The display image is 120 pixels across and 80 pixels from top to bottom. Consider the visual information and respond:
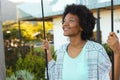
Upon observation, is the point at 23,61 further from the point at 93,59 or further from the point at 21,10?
the point at 21,10

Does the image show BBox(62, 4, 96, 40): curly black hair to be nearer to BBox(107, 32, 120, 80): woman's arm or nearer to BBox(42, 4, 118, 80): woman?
BBox(42, 4, 118, 80): woman

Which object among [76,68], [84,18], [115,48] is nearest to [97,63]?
[76,68]

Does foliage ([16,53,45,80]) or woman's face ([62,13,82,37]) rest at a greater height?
woman's face ([62,13,82,37])

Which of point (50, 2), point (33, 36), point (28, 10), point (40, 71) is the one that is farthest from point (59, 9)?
point (33, 36)

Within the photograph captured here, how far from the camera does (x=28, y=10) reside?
23.8 meters

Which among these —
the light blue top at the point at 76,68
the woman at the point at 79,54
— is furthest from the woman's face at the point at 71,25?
the light blue top at the point at 76,68

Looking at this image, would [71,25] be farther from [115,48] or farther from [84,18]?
[115,48]

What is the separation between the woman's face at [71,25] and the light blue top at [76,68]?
15cm

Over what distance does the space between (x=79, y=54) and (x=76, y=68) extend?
11 centimetres

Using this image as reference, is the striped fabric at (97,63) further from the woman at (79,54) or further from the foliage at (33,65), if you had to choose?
the foliage at (33,65)

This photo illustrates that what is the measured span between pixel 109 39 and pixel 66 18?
54cm

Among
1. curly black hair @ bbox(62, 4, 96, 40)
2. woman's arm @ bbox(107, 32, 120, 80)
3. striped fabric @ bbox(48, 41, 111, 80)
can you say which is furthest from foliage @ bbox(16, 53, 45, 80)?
woman's arm @ bbox(107, 32, 120, 80)

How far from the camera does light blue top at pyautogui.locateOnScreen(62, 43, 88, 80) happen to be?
2.77 m

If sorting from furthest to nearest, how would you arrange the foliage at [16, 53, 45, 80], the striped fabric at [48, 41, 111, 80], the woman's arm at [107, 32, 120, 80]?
1. the foliage at [16, 53, 45, 80]
2. the striped fabric at [48, 41, 111, 80]
3. the woman's arm at [107, 32, 120, 80]
